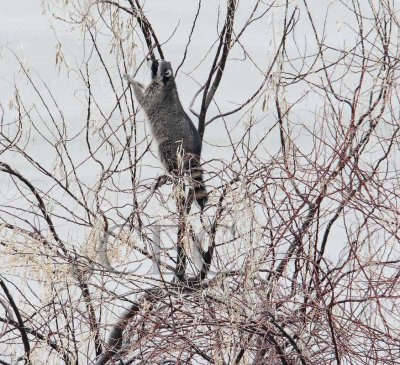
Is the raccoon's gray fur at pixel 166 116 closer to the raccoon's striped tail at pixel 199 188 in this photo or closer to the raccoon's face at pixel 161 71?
the raccoon's face at pixel 161 71

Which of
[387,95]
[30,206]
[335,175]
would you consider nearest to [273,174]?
[335,175]

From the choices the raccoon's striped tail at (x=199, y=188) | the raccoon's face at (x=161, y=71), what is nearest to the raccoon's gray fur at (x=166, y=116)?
the raccoon's face at (x=161, y=71)

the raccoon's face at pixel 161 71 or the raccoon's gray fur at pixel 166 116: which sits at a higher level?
the raccoon's face at pixel 161 71

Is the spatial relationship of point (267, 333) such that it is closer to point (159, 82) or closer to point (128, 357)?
point (128, 357)

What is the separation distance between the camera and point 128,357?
2730 mm

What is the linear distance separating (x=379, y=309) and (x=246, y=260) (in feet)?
1.03

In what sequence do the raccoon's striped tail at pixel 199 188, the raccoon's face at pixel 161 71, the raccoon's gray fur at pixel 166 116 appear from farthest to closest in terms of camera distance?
the raccoon's face at pixel 161 71, the raccoon's gray fur at pixel 166 116, the raccoon's striped tail at pixel 199 188

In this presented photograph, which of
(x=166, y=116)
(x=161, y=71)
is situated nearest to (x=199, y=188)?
(x=166, y=116)

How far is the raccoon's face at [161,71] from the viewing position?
322cm

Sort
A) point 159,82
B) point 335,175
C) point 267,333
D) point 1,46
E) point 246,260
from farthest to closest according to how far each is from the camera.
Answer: point 159,82 → point 1,46 → point 335,175 → point 246,260 → point 267,333

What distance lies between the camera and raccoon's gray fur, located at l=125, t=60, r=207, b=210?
10.0 ft

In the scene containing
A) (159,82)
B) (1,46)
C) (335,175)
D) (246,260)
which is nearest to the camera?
(246,260)

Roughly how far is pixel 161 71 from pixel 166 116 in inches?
5.6

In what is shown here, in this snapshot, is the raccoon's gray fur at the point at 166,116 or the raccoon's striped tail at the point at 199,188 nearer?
the raccoon's striped tail at the point at 199,188
